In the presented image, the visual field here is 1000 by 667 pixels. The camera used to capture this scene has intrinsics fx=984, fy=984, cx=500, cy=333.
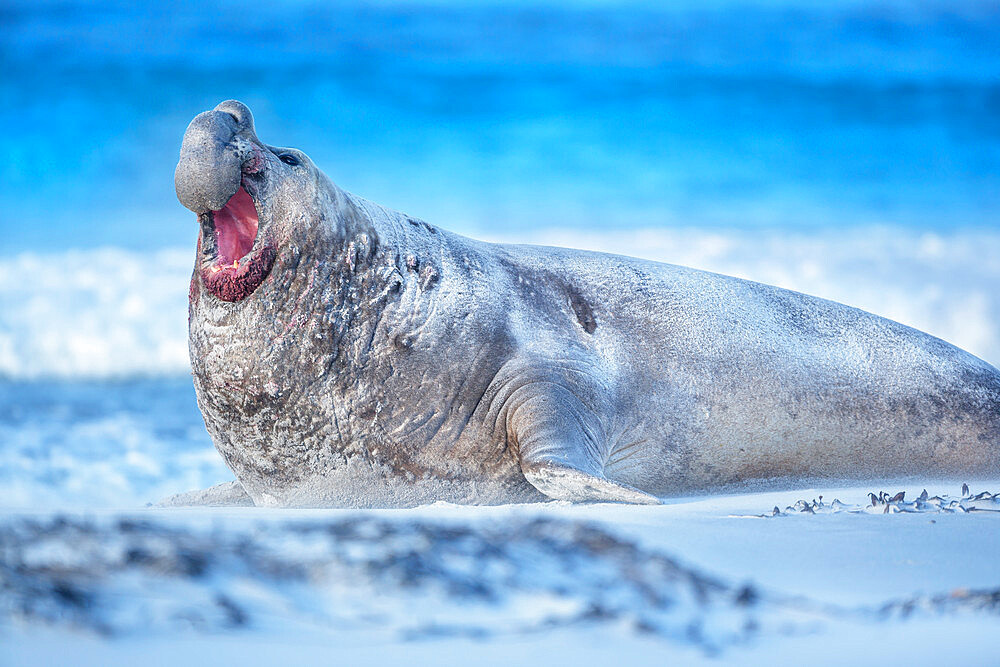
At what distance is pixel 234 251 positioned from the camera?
12.2 ft

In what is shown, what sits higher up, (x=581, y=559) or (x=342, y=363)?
(x=342, y=363)

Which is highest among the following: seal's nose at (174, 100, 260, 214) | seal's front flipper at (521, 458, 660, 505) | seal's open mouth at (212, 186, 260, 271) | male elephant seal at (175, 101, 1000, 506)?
seal's nose at (174, 100, 260, 214)

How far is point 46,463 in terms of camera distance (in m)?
6.06

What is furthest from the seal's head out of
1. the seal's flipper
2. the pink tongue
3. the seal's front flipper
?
the seal's front flipper

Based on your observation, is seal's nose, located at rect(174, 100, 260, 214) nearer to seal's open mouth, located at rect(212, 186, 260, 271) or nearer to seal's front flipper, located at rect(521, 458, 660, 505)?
seal's open mouth, located at rect(212, 186, 260, 271)

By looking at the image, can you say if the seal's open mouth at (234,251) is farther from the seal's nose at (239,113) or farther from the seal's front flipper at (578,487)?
the seal's front flipper at (578,487)

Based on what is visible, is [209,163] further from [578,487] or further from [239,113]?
[578,487]

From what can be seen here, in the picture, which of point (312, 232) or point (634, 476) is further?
point (634, 476)

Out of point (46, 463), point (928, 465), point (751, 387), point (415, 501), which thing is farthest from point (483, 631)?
point (46, 463)

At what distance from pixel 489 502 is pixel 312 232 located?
3.95 ft

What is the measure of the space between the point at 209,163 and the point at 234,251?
0.35 m

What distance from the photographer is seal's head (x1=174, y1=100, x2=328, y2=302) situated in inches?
141

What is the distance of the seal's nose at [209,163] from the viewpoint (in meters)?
3.56

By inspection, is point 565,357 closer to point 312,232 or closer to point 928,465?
point 312,232
